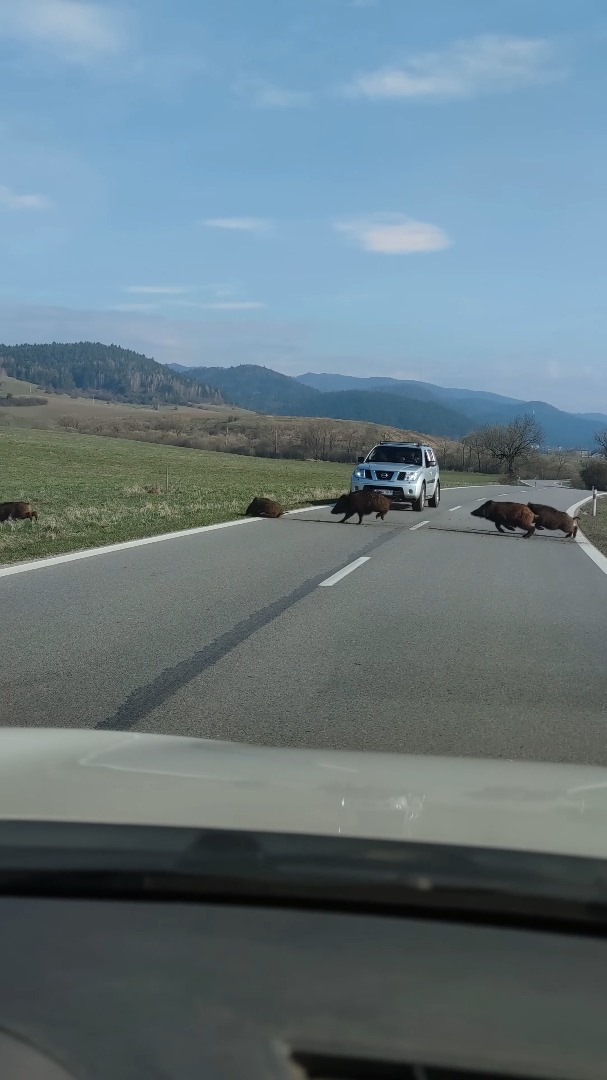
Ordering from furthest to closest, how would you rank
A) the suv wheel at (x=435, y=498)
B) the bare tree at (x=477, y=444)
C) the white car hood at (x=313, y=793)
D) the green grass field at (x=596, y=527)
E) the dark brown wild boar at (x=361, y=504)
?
the bare tree at (x=477, y=444), the suv wheel at (x=435, y=498), the dark brown wild boar at (x=361, y=504), the green grass field at (x=596, y=527), the white car hood at (x=313, y=793)

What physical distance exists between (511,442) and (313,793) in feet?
356

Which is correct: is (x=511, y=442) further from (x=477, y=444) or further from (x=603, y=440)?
(x=603, y=440)

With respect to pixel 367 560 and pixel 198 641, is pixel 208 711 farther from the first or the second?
pixel 367 560

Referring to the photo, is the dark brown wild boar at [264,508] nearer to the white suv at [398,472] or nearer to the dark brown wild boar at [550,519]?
the white suv at [398,472]

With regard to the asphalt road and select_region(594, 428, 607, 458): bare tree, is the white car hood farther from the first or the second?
select_region(594, 428, 607, 458): bare tree

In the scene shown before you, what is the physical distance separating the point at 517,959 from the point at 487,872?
226mm

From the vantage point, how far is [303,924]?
223 cm

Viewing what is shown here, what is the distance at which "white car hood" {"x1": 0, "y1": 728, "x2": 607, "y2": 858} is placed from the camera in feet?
8.31

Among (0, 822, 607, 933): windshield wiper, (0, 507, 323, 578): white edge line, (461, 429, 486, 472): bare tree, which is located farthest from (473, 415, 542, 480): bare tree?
(0, 822, 607, 933): windshield wiper

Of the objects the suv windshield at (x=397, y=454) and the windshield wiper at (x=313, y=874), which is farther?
the suv windshield at (x=397, y=454)

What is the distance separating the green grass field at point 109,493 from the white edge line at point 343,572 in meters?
4.50

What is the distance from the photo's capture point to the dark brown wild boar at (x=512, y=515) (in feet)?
69.9

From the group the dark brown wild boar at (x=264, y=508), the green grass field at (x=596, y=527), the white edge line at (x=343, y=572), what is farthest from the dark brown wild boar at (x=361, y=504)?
the white edge line at (x=343, y=572)

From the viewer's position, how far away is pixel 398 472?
26781 millimetres
